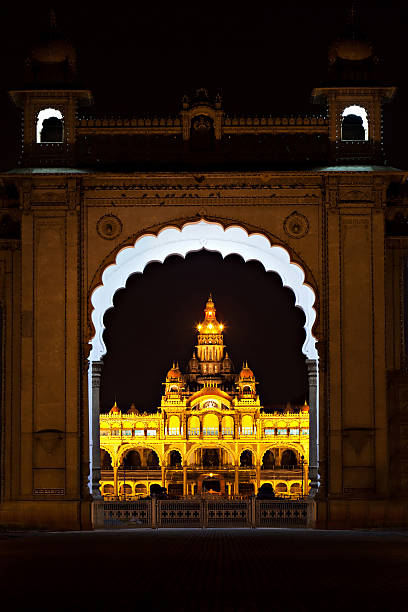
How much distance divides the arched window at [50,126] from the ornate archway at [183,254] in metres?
2.03

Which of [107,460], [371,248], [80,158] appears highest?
[80,158]

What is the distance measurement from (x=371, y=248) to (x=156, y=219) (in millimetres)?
3132

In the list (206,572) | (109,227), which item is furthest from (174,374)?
(206,572)

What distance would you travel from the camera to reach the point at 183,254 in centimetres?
1784

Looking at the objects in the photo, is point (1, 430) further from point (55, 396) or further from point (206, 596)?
point (206, 596)

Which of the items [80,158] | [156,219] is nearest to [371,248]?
[156,219]

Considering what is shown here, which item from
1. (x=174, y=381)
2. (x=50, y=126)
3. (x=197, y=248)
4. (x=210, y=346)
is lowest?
(x=174, y=381)

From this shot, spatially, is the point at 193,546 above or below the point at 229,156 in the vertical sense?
below

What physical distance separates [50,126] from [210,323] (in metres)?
48.6

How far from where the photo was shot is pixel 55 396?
645 inches

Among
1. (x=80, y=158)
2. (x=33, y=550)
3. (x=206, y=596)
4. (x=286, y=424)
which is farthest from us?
(x=286, y=424)

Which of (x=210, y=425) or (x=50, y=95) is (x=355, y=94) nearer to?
(x=50, y=95)

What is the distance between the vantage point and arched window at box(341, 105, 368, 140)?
671 inches

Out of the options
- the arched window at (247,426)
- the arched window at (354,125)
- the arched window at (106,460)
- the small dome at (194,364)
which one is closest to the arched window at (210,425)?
the arched window at (247,426)
